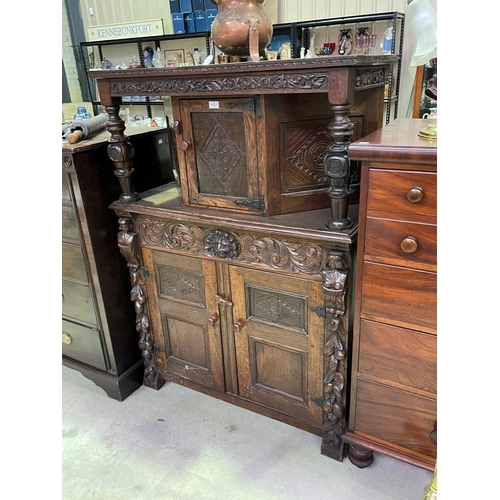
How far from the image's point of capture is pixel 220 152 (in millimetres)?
1415

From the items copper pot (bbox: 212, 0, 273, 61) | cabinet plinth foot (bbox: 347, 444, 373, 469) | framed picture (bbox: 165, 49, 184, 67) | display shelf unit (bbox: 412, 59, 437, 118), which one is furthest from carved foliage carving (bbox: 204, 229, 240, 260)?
framed picture (bbox: 165, 49, 184, 67)

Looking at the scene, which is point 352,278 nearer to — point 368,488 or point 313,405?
point 313,405

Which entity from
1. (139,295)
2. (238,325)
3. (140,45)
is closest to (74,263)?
(139,295)

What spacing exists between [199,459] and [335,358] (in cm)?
66

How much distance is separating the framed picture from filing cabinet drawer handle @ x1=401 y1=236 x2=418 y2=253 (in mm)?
3269

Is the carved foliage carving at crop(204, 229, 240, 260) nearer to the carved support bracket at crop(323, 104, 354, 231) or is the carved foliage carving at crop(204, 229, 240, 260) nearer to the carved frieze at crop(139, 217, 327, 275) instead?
the carved frieze at crop(139, 217, 327, 275)

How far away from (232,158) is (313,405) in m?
0.93

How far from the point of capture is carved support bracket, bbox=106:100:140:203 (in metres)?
1.48

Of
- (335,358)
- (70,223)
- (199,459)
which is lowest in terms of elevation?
(199,459)

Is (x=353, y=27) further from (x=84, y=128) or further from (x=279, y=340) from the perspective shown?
(x=279, y=340)

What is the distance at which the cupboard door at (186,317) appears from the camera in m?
1.61
